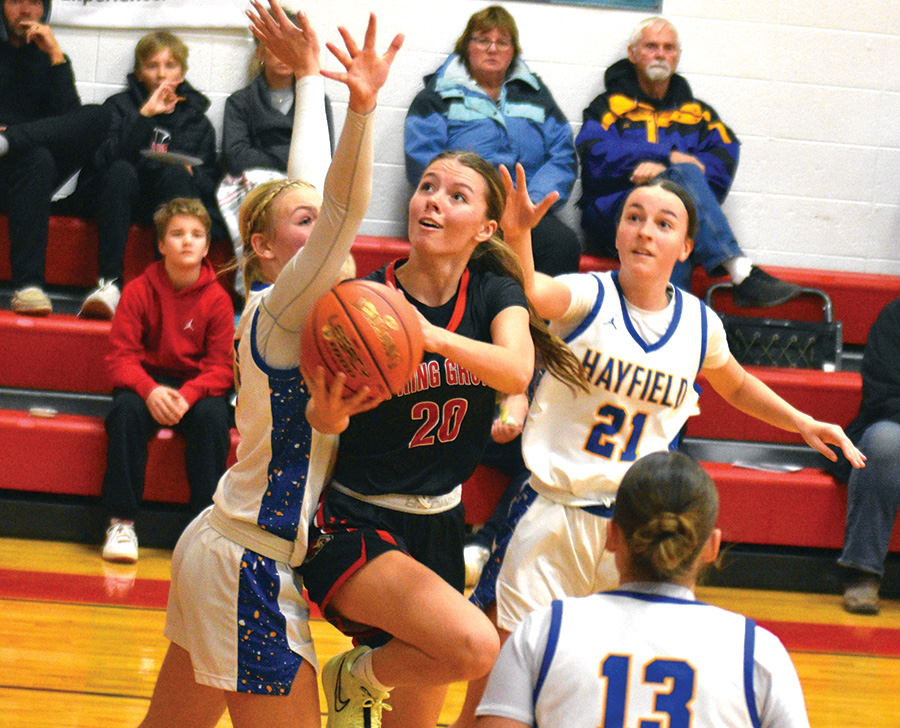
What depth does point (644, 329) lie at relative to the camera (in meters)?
2.98

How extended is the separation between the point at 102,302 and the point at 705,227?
321 cm

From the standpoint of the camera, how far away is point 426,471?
2.38 meters

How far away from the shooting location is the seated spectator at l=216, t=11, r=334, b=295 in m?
5.53

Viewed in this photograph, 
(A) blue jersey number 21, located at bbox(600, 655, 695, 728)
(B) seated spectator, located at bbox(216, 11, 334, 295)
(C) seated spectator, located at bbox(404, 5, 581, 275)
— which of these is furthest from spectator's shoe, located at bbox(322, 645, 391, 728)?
(C) seated spectator, located at bbox(404, 5, 581, 275)

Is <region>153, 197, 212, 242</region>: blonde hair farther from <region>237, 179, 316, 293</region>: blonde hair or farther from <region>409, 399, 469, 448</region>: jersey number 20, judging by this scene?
<region>409, 399, 469, 448</region>: jersey number 20

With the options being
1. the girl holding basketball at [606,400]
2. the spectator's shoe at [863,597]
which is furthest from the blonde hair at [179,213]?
the spectator's shoe at [863,597]

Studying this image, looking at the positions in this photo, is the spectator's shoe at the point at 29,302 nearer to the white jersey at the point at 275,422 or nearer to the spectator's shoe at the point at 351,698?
the white jersey at the point at 275,422

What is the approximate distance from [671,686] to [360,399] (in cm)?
81

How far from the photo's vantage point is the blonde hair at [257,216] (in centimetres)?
236

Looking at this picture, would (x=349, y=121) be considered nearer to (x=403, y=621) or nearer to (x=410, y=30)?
(x=403, y=621)

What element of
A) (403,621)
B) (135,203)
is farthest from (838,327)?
(403,621)

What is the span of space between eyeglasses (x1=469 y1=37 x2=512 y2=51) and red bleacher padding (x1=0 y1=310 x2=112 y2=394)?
2.53 meters

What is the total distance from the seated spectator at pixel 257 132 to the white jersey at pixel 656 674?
4.21 metres

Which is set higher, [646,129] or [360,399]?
[646,129]
